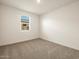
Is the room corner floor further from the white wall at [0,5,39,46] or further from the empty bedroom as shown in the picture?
the white wall at [0,5,39,46]

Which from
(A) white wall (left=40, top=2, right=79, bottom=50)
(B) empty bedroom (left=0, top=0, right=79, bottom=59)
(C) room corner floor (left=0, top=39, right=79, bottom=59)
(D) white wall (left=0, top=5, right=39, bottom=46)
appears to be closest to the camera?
(C) room corner floor (left=0, top=39, right=79, bottom=59)

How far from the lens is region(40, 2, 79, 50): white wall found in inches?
137

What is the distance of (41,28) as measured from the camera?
564cm

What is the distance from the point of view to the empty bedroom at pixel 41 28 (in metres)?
3.26

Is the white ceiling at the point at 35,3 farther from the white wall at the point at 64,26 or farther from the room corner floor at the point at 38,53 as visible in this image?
the room corner floor at the point at 38,53

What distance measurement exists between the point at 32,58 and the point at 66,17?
9.05 ft

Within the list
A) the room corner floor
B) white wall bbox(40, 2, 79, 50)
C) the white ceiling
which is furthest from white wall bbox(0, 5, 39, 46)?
white wall bbox(40, 2, 79, 50)

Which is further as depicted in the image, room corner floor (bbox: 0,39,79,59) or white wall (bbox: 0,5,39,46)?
white wall (bbox: 0,5,39,46)

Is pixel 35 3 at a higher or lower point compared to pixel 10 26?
higher

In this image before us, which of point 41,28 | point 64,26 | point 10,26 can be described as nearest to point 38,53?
point 64,26

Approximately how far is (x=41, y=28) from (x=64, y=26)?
6.92ft

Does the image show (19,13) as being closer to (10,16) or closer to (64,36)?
(10,16)

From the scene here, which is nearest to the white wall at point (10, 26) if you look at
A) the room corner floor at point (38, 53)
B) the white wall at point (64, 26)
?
the room corner floor at point (38, 53)

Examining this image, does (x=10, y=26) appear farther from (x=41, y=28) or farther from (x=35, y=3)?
(x=41, y=28)
